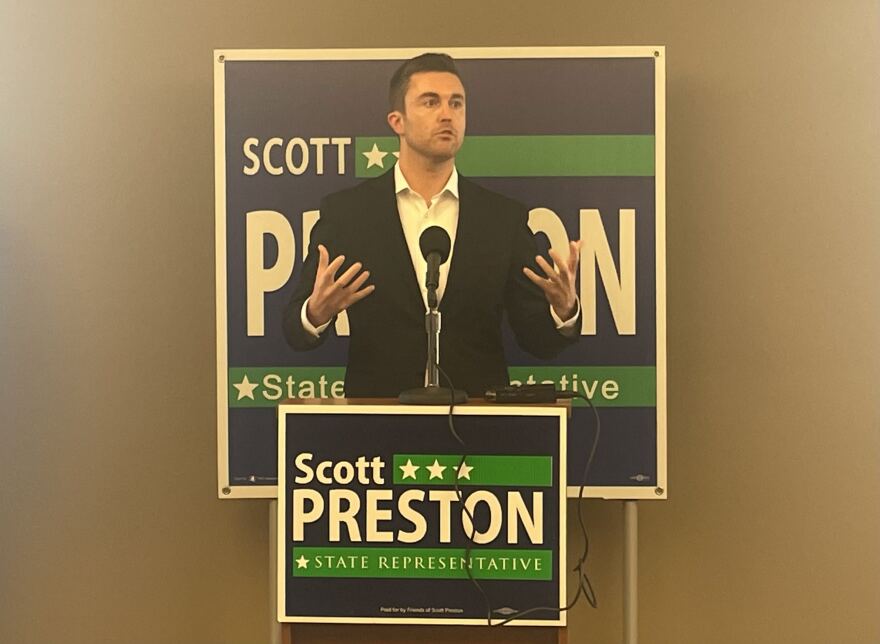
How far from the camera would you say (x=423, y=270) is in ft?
9.26

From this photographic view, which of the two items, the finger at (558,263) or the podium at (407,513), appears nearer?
the podium at (407,513)

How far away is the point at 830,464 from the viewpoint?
294 centimetres

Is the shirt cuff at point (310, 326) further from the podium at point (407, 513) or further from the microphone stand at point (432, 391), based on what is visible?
the podium at point (407, 513)

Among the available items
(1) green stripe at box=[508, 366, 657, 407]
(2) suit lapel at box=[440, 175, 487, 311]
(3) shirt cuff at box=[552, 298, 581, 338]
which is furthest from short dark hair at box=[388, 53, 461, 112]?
(1) green stripe at box=[508, 366, 657, 407]

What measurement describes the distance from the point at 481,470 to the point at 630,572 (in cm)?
99

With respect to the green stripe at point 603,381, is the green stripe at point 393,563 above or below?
below

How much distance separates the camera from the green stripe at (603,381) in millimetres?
2762

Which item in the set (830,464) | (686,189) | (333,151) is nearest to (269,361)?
(333,151)

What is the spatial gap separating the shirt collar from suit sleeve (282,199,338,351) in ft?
0.66

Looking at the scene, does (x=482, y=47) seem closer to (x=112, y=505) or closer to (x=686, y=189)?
(x=686, y=189)

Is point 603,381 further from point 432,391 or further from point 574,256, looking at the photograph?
point 432,391

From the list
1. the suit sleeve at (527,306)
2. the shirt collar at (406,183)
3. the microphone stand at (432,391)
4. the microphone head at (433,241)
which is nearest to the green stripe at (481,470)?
the microphone stand at (432,391)

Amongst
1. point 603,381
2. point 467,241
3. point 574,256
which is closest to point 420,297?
point 467,241

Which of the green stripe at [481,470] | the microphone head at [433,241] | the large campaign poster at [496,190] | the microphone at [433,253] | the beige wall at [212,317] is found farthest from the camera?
the beige wall at [212,317]
